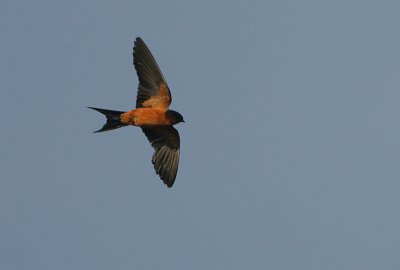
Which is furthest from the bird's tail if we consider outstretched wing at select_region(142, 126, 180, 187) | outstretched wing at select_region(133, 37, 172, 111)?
outstretched wing at select_region(142, 126, 180, 187)

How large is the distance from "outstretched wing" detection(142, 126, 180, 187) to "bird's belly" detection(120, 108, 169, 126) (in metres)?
0.46

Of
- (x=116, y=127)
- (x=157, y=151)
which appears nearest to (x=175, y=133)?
(x=157, y=151)

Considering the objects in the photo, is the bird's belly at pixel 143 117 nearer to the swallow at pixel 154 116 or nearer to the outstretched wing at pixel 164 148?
the swallow at pixel 154 116

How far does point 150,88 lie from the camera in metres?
11.7

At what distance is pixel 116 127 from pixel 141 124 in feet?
1.46

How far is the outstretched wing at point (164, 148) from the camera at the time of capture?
1199 cm

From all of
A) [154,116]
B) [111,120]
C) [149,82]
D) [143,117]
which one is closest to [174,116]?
[154,116]

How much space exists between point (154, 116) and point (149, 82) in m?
0.64

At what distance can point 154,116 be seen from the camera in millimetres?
11492

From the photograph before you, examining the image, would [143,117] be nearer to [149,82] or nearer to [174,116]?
[174,116]

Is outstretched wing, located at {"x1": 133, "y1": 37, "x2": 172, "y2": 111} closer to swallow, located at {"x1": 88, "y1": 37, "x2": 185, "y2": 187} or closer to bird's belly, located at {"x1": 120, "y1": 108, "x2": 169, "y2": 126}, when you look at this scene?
swallow, located at {"x1": 88, "y1": 37, "x2": 185, "y2": 187}

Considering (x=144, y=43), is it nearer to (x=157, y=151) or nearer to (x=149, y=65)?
(x=149, y=65)

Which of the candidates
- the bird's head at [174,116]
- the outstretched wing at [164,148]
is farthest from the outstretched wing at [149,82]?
the outstretched wing at [164,148]

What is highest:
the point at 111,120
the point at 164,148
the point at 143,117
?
the point at 143,117
